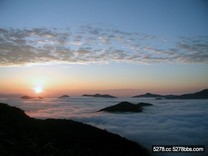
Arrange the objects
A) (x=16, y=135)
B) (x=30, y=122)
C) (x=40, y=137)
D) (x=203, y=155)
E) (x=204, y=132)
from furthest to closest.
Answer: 1. (x=204, y=132)
2. (x=203, y=155)
3. (x=30, y=122)
4. (x=40, y=137)
5. (x=16, y=135)

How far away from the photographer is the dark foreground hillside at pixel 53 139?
28.3m

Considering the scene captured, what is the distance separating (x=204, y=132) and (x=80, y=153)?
64610 mm

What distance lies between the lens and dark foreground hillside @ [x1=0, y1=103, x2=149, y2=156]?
28275 millimetres

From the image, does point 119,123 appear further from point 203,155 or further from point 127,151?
point 127,151

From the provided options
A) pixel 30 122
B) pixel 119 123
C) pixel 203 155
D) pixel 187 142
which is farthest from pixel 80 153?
pixel 119 123

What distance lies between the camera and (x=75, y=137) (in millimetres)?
42250

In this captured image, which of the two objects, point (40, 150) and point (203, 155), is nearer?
point (40, 150)

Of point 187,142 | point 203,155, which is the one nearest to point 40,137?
point 203,155

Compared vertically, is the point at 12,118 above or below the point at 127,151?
above

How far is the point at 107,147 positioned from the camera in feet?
134

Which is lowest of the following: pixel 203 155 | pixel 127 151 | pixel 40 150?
pixel 203 155

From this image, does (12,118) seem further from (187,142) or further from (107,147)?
(187,142)

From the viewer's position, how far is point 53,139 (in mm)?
37375

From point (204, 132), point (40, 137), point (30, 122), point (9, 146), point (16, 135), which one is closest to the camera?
point (9, 146)
